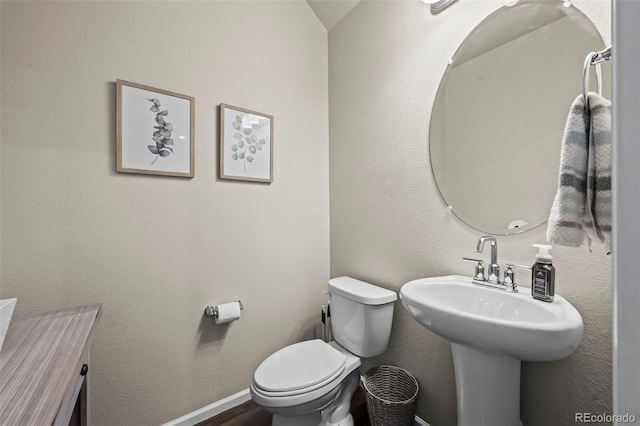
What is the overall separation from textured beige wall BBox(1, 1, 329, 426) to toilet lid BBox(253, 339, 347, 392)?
14.2 inches

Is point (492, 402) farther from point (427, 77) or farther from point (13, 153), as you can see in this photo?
point (13, 153)

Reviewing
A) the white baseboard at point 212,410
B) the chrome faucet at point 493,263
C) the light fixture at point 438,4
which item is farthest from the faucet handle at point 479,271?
the white baseboard at point 212,410

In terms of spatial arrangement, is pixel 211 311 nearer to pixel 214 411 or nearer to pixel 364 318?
pixel 214 411

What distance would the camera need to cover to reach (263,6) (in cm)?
162

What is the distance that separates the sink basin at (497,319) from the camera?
669 millimetres

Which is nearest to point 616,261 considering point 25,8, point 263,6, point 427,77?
point 427,77

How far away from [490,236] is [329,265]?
1086mm

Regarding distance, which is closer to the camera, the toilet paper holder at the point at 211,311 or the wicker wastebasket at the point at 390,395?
the wicker wastebasket at the point at 390,395

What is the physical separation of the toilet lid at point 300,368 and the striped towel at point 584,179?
988mm

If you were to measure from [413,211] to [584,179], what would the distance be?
2.38 feet

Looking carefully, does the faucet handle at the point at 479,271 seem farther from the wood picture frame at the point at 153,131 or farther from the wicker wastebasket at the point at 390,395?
the wood picture frame at the point at 153,131

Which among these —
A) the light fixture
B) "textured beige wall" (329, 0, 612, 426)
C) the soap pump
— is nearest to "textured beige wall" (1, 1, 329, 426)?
"textured beige wall" (329, 0, 612, 426)

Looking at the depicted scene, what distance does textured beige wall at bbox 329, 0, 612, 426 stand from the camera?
877mm

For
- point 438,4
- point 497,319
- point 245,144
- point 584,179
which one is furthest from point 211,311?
point 438,4
